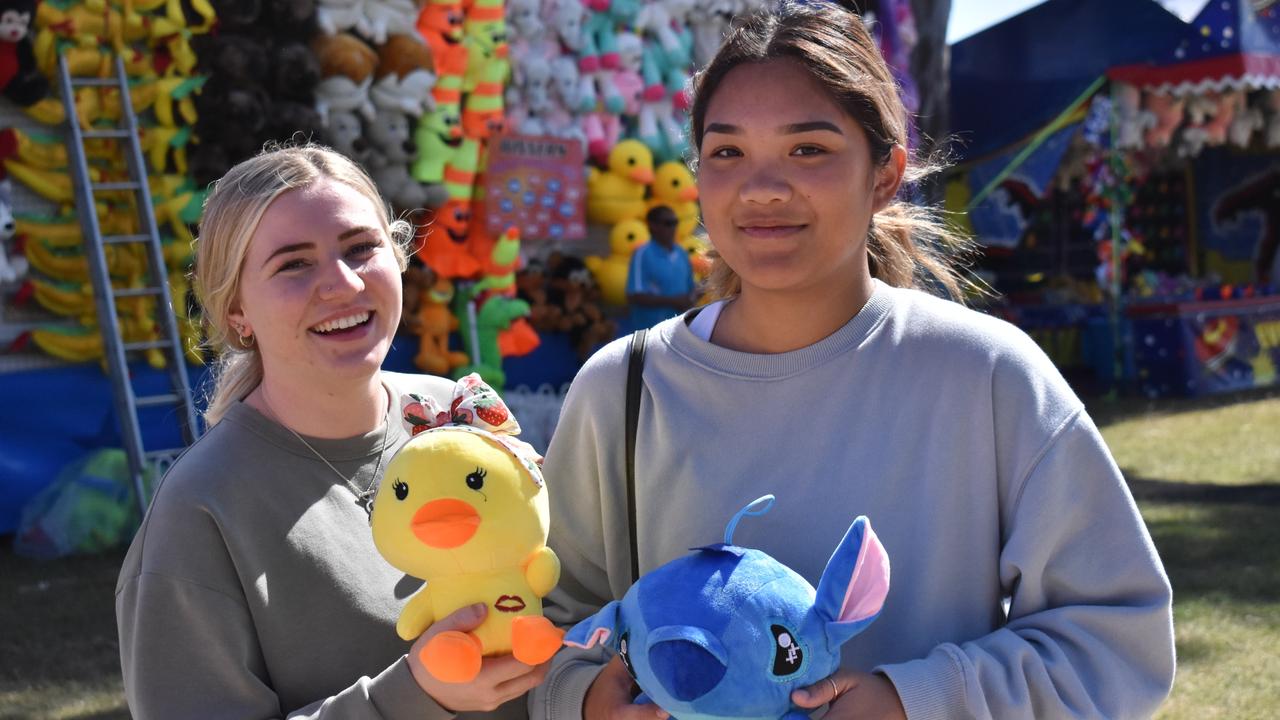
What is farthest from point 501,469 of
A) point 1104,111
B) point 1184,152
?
point 1184,152

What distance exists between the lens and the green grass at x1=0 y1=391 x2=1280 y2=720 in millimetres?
3865

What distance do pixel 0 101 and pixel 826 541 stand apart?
6.08m

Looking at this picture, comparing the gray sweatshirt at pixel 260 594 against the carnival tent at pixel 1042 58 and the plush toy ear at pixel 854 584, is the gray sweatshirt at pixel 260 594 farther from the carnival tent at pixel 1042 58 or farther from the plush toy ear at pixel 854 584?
the carnival tent at pixel 1042 58

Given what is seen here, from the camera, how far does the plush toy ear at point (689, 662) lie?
134 cm

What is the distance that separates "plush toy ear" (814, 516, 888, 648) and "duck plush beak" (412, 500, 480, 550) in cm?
45

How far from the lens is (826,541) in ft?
5.10

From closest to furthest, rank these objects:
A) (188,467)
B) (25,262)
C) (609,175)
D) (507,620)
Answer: (507,620)
(188,467)
(25,262)
(609,175)

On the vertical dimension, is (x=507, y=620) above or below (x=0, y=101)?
below

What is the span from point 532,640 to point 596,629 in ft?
0.33

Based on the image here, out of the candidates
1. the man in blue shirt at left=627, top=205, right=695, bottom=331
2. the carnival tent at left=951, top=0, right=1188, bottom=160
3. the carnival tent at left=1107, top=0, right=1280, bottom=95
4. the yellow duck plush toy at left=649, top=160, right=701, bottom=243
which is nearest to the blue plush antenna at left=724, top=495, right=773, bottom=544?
the man in blue shirt at left=627, top=205, right=695, bottom=331

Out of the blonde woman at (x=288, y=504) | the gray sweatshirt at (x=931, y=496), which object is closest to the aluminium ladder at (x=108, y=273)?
the blonde woman at (x=288, y=504)

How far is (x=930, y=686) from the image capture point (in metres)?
1.43

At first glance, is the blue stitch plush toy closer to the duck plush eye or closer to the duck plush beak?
the duck plush eye

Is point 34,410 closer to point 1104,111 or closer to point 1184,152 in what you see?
point 1104,111
